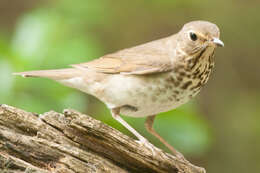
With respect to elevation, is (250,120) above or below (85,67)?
above

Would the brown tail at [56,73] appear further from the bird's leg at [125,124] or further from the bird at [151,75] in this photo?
the bird's leg at [125,124]

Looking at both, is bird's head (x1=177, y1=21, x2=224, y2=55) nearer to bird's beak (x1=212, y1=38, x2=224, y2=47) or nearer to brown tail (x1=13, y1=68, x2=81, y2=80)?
bird's beak (x1=212, y1=38, x2=224, y2=47)

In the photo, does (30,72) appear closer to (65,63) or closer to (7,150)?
(65,63)

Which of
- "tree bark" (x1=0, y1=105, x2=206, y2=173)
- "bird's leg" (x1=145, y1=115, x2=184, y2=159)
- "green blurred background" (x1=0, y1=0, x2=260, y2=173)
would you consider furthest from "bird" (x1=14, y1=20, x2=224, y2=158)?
"green blurred background" (x1=0, y1=0, x2=260, y2=173)

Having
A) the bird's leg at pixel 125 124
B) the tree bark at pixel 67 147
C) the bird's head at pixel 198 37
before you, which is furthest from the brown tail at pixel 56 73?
the bird's head at pixel 198 37

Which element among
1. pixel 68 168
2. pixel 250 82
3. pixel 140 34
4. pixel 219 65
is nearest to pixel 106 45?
pixel 140 34

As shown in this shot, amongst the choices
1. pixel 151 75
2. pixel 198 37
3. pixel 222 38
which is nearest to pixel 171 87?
pixel 151 75

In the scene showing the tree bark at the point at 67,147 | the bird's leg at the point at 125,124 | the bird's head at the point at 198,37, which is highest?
the bird's head at the point at 198,37

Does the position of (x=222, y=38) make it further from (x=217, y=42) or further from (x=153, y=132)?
(x=217, y=42)
